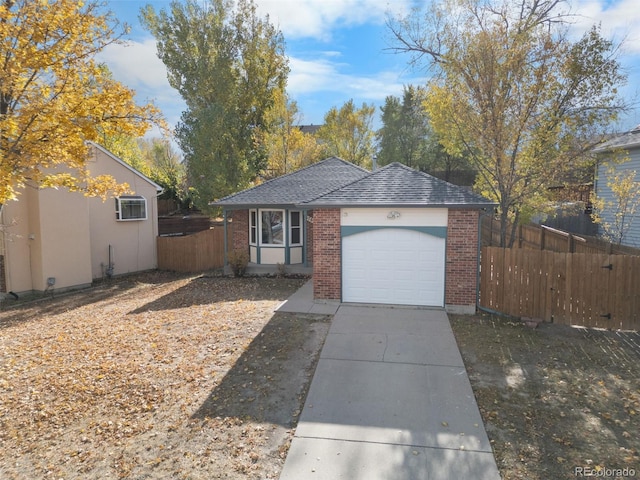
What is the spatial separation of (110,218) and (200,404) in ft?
45.0

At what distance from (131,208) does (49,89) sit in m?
9.90

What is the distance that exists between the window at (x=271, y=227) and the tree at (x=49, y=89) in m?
7.78

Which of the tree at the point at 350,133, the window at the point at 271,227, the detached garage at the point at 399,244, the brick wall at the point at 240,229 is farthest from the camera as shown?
the tree at the point at 350,133

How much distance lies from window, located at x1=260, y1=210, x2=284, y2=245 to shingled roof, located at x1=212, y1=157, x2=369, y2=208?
31.5 inches

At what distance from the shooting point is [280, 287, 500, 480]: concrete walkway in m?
4.29

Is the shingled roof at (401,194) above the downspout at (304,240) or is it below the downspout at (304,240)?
above

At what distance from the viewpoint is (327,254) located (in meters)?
10.6

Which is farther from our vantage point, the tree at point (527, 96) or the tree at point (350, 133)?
the tree at point (350, 133)

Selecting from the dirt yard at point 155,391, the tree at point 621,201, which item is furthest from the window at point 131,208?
the tree at point 621,201

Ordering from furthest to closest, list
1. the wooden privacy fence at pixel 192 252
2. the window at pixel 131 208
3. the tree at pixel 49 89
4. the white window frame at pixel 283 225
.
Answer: the wooden privacy fence at pixel 192 252
the window at pixel 131 208
the white window frame at pixel 283 225
the tree at pixel 49 89

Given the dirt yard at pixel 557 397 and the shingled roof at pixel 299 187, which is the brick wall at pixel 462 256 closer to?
the dirt yard at pixel 557 397

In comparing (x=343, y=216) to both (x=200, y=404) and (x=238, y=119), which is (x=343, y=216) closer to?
(x=200, y=404)

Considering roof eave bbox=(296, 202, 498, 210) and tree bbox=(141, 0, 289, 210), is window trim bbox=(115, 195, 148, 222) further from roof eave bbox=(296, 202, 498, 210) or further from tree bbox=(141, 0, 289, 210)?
roof eave bbox=(296, 202, 498, 210)

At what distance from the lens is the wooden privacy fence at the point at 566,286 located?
332 inches
